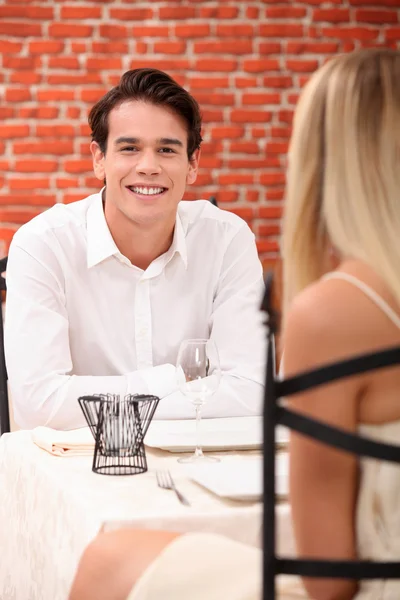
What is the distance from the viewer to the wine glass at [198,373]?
1510 millimetres

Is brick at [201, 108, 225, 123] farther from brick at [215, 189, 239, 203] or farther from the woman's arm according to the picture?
the woman's arm

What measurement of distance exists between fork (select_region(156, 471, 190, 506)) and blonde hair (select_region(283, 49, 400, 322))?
1.40ft

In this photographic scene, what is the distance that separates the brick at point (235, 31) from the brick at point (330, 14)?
0.32 metres

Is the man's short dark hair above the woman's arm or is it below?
above

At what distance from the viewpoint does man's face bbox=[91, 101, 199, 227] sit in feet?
8.31

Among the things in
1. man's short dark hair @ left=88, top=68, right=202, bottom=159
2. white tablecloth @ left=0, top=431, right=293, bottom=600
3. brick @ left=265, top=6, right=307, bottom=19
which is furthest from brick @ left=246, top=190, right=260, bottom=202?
white tablecloth @ left=0, top=431, right=293, bottom=600

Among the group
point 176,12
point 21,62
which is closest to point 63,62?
point 21,62

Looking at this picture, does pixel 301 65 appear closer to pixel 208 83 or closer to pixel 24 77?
pixel 208 83

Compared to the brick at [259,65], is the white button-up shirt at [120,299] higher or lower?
lower

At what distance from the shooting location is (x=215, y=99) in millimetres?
4277

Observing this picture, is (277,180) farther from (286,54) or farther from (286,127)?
(286,54)

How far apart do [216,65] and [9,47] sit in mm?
952

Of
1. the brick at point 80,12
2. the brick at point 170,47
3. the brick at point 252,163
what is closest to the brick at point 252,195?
the brick at point 252,163

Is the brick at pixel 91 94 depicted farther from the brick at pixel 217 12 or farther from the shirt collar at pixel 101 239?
the shirt collar at pixel 101 239
